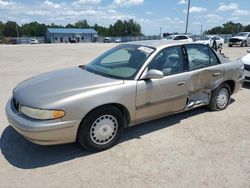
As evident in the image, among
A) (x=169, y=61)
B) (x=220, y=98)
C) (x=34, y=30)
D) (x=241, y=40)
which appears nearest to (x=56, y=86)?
(x=169, y=61)

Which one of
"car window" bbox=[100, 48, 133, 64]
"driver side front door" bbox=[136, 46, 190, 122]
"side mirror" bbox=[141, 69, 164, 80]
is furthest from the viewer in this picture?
"car window" bbox=[100, 48, 133, 64]

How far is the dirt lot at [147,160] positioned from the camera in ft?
9.81

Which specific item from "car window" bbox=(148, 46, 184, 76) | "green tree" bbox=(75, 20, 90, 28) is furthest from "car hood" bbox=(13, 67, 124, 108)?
"green tree" bbox=(75, 20, 90, 28)

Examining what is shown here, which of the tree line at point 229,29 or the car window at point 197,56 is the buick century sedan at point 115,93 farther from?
the tree line at point 229,29

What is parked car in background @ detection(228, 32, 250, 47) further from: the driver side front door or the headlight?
the headlight

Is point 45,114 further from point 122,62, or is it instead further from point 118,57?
point 118,57

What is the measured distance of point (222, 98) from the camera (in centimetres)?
530

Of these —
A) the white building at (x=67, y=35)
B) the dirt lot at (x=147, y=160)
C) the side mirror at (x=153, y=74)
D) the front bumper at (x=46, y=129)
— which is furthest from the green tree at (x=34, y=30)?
the front bumper at (x=46, y=129)

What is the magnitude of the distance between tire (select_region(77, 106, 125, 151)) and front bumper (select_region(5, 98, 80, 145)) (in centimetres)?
15

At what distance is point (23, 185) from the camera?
2902mm

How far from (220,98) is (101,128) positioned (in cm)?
297

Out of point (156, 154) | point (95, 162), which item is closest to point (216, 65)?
point (156, 154)

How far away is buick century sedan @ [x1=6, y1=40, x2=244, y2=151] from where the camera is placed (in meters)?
3.20

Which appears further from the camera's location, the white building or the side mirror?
the white building
